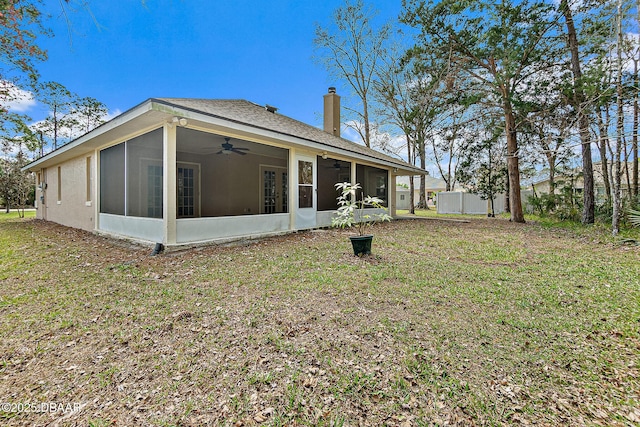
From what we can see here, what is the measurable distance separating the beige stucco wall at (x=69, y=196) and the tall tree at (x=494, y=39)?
1225 cm

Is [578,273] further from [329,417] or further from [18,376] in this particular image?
[18,376]

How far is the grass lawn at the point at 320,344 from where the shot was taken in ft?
5.79

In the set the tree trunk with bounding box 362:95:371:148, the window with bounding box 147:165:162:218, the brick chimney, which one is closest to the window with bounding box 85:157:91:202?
the window with bounding box 147:165:162:218

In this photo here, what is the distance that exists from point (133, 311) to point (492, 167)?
55.4 ft

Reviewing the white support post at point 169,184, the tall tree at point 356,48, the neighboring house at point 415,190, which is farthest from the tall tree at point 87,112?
the neighboring house at point 415,190

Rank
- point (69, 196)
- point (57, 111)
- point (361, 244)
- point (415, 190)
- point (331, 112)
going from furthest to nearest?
point (415, 190)
point (57, 111)
point (331, 112)
point (69, 196)
point (361, 244)

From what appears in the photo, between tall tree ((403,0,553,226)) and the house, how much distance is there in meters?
4.71

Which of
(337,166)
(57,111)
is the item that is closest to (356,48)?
(337,166)

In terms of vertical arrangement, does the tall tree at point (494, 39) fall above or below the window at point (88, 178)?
above

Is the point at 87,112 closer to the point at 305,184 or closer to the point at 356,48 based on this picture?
the point at 356,48

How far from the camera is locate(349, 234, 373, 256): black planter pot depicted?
5.30 meters

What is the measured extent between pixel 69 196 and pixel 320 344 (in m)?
12.2

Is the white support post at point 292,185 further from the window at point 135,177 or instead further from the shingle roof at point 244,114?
the window at point 135,177

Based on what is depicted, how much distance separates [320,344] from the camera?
242 cm
